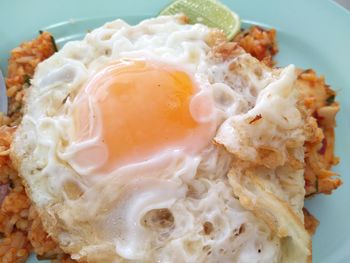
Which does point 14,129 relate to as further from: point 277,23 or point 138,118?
point 277,23

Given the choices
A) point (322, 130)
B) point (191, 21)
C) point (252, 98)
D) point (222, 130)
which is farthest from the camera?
Result: point (191, 21)

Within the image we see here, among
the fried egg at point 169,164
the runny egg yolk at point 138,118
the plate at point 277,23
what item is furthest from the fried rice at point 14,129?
the runny egg yolk at point 138,118

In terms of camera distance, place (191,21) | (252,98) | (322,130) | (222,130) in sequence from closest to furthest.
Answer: (222,130) < (252,98) < (322,130) < (191,21)

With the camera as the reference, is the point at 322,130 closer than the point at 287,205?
No

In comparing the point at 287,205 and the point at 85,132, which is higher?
the point at 287,205

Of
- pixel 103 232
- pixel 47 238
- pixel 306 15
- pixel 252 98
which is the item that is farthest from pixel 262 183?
pixel 306 15

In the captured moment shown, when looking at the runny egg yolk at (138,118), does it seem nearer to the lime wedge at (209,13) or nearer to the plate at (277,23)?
the lime wedge at (209,13)

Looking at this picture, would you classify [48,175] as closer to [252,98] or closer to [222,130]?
[222,130]
